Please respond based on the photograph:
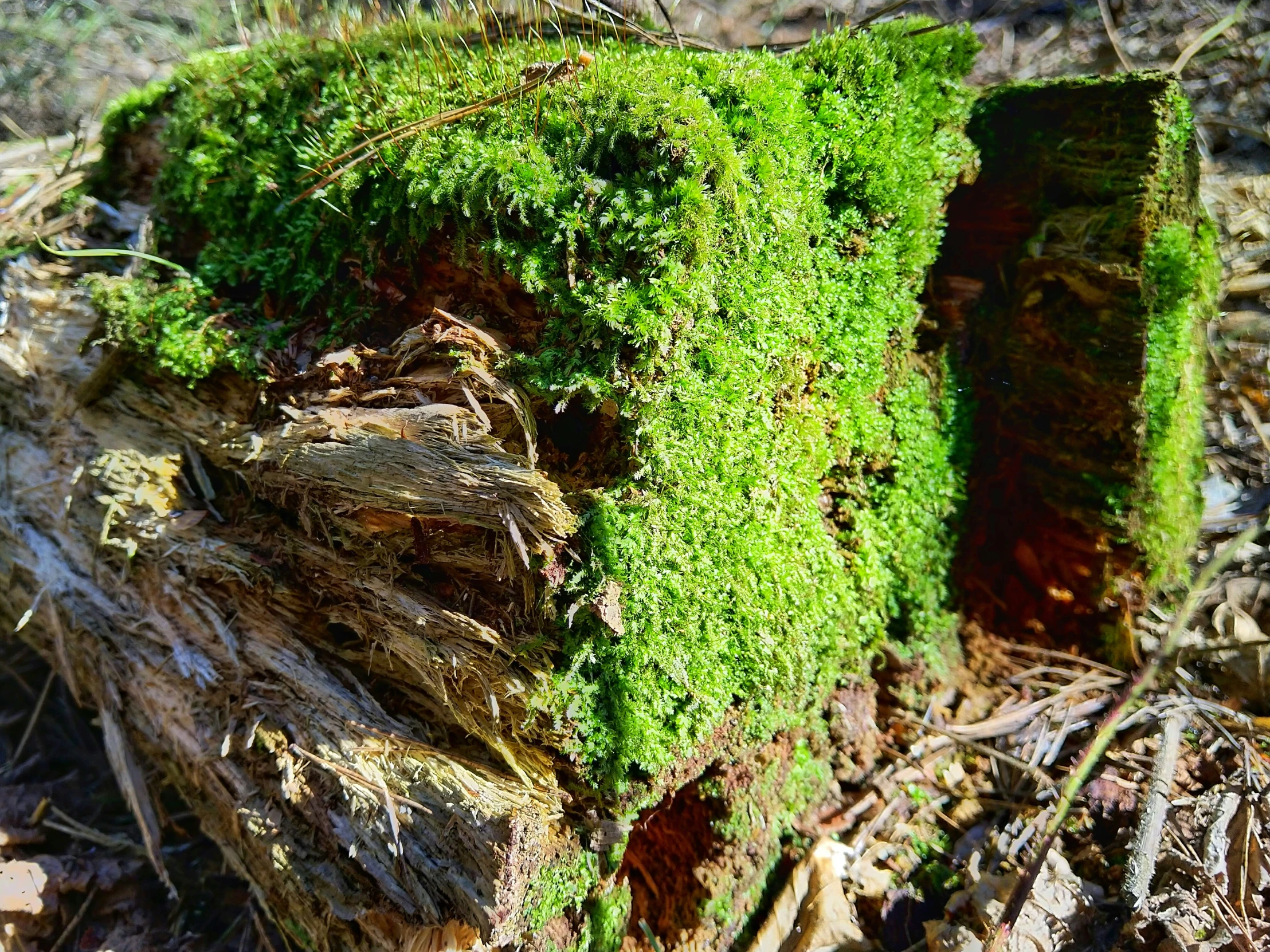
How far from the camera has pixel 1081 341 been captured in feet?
9.76

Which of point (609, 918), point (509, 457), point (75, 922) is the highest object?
point (509, 457)

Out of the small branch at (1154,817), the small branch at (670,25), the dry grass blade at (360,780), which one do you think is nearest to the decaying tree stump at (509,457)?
the dry grass blade at (360,780)

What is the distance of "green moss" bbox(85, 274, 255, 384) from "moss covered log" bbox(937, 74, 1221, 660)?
283 centimetres

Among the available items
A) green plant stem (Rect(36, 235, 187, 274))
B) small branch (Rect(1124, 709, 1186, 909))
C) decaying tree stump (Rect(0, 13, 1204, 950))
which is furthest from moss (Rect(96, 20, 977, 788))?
small branch (Rect(1124, 709, 1186, 909))

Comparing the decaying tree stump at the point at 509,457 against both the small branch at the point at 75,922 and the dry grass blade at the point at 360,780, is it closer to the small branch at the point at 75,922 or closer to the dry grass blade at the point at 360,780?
the dry grass blade at the point at 360,780

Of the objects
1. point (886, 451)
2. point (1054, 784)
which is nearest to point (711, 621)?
point (886, 451)

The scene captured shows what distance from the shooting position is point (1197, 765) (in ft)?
8.79

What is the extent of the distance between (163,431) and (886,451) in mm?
2800

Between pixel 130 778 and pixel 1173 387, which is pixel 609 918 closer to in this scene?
pixel 130 778

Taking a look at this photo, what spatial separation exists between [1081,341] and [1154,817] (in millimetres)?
1811

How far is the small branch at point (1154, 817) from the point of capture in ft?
7.59

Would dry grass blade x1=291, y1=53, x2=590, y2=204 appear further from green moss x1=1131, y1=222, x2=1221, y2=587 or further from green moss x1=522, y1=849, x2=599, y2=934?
green moss x1=1131, y1=222, x2=1221, y2=587

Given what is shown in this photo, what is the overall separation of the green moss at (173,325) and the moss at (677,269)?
127mm

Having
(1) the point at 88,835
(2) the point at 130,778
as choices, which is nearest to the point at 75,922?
(1) the point at 88,835
